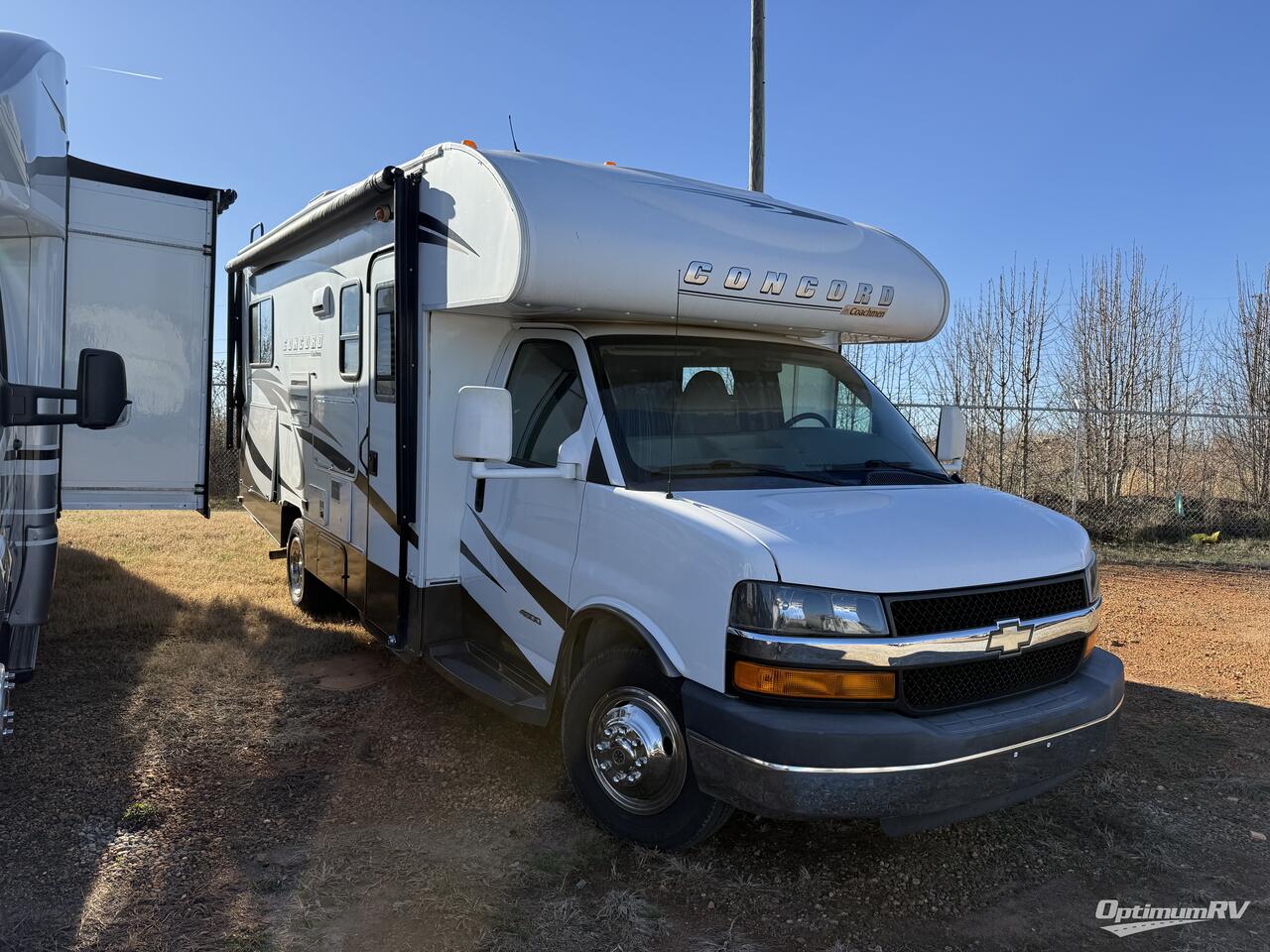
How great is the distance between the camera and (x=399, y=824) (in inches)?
157

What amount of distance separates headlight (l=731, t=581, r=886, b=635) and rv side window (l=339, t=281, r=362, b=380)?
10.7ft

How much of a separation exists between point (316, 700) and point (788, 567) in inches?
139

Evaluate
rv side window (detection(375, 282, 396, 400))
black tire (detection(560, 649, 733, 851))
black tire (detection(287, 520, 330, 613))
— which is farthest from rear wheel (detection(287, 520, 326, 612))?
black tire (detection(560, 649, 733, 851))

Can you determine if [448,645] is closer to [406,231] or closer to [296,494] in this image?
[406,231]

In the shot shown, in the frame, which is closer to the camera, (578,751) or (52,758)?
(578,751)

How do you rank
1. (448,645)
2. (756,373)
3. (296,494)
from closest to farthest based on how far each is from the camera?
(756,373), (448,645), (296,494)

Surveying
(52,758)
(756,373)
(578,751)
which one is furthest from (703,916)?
(52,758)

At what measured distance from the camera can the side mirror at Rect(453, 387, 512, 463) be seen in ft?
12.5

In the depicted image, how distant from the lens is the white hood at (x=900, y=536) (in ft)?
10.3

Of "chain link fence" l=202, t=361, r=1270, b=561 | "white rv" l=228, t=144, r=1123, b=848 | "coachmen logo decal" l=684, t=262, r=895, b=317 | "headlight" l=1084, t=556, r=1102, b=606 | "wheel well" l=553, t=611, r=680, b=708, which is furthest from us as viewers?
"chain link fence" l=202, t=361, r=1270, b=561

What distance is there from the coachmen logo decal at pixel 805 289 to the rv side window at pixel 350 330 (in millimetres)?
2216

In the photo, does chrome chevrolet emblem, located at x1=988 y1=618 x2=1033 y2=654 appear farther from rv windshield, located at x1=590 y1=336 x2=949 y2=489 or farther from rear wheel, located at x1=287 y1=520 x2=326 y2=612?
rear wheel, located at x1=287 y1=520 x2=326 y2=612

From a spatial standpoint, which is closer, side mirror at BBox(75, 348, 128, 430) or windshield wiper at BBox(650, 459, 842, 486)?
side mirror at BBox(75, 348, 128, 430)

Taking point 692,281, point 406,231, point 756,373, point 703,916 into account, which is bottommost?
point 703,916
